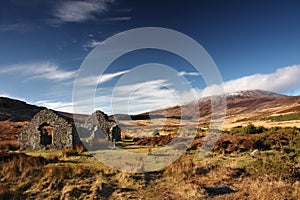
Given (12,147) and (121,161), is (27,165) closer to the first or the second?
(121,161)

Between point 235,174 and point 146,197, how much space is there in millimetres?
4781

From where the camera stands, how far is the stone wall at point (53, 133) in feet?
62.6

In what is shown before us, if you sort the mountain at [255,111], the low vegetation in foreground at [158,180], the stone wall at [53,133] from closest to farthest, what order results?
the low vegetation in foreground at [158,180], the stone wall at [53,133], the mountain at [255,111]

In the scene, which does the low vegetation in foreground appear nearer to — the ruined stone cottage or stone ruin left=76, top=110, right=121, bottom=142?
stone ruin left=76, top=110, right=121, bottom=142

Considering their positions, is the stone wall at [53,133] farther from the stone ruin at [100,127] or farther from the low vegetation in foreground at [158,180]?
the low vegetation in foreground at [158,180]

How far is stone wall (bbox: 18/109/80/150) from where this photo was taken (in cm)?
1908

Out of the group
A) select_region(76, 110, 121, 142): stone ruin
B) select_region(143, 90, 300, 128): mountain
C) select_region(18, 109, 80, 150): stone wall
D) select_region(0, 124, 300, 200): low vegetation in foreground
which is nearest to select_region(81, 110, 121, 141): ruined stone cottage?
select_region(76, 110, 121, 142): stone ruin

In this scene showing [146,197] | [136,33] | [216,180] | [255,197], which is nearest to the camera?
[255,197]

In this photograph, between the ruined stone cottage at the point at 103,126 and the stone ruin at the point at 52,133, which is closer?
the stone ruin at the point at 52,133

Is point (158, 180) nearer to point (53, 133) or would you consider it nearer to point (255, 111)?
point (53, 133)

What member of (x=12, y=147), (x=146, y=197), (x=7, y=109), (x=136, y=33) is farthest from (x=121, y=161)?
(x=7, y=109)

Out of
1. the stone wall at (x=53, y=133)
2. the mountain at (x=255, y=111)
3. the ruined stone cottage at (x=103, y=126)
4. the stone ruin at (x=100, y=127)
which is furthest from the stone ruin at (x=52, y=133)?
the mountain at (x=255, y=111)

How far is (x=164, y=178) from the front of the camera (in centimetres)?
1127

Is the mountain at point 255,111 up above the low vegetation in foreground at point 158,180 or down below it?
above
